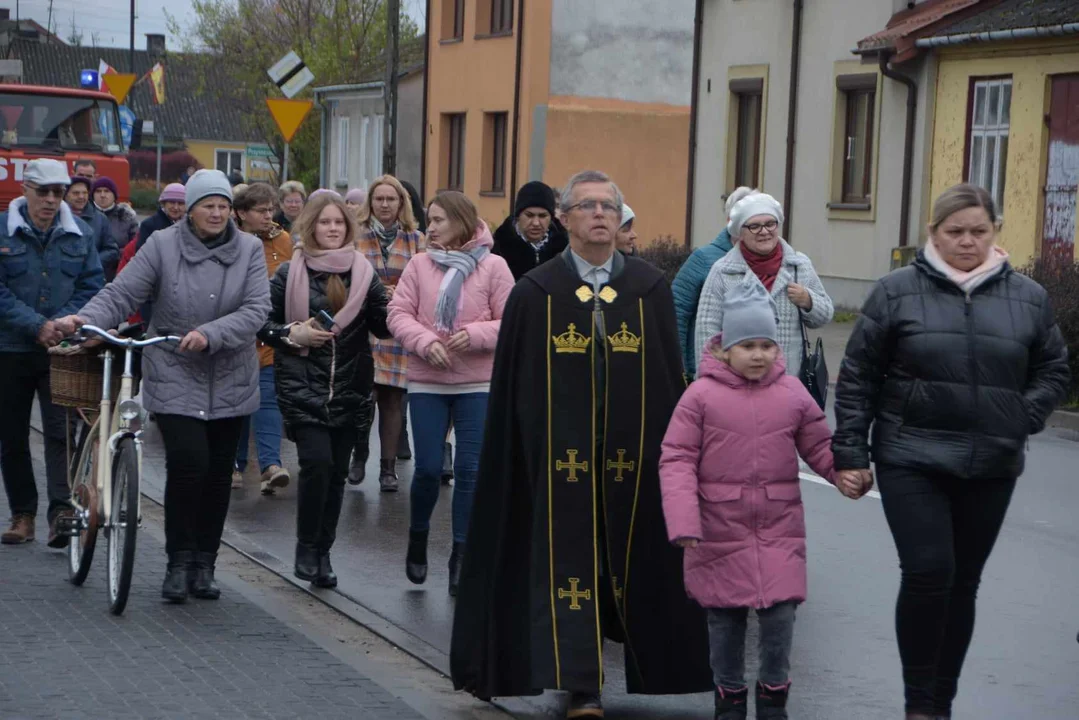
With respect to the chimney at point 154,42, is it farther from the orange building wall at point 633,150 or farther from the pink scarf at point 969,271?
the pink scarf at point 969,271

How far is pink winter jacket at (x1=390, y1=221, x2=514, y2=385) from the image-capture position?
769 centimetres

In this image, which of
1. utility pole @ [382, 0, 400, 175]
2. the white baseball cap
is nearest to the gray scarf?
the white baseball cap

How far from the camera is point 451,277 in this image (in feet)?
25.8

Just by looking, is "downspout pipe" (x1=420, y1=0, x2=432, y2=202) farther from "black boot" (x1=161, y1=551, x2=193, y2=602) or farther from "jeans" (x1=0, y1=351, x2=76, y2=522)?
"black boot" (x1=161, y1=551, x2=193, y2=602)

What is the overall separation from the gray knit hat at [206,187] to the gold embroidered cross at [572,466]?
2.53 metres

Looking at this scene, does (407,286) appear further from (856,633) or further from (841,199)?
(841,199)

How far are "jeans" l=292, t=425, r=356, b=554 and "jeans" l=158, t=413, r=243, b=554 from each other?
32 cm

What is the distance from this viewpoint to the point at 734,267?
787 centimetres

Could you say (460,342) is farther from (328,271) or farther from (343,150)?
(343,150)

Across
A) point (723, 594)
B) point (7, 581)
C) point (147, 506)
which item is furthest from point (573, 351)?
point (147, 506)

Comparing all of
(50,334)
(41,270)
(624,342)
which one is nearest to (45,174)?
(41,270)

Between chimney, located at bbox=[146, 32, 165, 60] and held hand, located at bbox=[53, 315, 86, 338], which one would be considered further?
chimney, located at bbox=[146, 32, 165, 60]

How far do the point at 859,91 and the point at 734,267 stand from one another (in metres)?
20.0

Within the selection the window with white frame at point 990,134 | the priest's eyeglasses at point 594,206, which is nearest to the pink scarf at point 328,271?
the priest's eyeglasses at point 594,206
